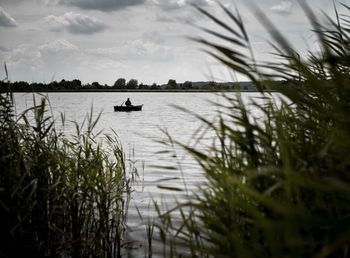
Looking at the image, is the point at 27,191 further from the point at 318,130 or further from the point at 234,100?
the point at 318,130

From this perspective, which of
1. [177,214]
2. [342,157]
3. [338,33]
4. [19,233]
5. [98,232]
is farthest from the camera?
[177,214]

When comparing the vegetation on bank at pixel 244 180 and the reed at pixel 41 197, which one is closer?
the vegetation on bank at pixel 244 180

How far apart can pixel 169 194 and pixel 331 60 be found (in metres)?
9.46

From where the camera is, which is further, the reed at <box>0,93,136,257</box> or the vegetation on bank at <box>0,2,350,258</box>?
the reed at <box>0,93,136,257</box>

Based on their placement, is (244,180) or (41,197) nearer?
(244,180)

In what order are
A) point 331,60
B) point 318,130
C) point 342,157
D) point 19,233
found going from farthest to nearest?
point 19,233
point 318,130
point 342,157
point 331,60

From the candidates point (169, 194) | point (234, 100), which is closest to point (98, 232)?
point (234, 100)

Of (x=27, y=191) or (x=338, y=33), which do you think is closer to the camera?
(x=338, y=33)

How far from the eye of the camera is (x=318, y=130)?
2.91 meters

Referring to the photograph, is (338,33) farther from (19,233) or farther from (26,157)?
(19,233)

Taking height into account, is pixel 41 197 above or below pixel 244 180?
below

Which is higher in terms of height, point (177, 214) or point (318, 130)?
point (318, 130)

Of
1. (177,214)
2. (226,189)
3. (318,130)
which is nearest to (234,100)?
(318,130)

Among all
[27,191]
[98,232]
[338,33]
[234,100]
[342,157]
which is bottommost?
[98,232]
